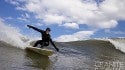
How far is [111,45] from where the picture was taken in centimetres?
3269

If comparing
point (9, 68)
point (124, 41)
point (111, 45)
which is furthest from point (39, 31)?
point (124, 41)

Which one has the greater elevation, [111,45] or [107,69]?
[107,69]

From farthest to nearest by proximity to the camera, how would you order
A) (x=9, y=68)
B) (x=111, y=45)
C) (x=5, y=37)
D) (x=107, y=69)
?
(x=111, y=45), (x=5, y=37), (x=107, y=69), (x=9, y=68)

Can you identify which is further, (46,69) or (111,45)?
(111,45)

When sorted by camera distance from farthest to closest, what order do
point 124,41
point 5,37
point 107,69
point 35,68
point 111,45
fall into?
1. point 124,41
2. point 111,45
3. point 5,37
4. point 107,69
5. point 35,68

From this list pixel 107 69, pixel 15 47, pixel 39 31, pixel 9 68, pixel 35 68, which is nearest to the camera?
pixel 9 68

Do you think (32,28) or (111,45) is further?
(111,45)

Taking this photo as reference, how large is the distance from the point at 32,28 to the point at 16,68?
252 inches

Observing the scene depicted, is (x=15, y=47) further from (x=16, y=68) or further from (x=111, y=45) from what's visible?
(x=111, y=45)

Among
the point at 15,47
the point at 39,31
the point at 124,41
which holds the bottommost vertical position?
the point at 124,41

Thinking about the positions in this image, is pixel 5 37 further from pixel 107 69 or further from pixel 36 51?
pixel 107 69

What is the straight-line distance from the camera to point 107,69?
13742 mm

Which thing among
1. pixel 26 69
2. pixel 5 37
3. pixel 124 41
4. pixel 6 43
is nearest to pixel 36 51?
pixel 6 43

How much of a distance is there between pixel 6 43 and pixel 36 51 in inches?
127
